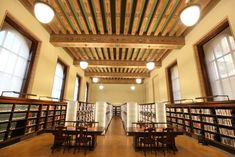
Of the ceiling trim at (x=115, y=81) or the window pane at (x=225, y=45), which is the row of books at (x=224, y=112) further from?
the ceiling trim at (x=115, y=81)

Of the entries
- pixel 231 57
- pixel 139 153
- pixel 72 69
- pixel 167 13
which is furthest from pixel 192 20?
pixel 72 69

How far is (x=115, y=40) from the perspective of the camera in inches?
211

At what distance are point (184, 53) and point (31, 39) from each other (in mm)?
6666

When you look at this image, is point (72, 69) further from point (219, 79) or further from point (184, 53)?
point (219, 79)

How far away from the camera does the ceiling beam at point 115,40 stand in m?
5.38

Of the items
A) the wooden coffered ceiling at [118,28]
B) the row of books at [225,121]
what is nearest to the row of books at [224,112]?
the row of books at [225,121]

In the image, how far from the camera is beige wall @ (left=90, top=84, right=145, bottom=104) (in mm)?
14734

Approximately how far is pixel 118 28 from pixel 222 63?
387cm

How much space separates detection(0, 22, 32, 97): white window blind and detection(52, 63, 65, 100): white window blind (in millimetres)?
2211

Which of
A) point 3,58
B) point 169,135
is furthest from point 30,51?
point 169,135

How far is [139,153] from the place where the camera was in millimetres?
3340

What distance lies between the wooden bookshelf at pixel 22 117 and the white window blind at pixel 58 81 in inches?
47.8

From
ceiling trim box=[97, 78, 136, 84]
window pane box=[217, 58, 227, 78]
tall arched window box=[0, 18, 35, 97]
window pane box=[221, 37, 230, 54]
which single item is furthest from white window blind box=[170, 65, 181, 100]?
tall arched window box=[0, 18, 35, 97]

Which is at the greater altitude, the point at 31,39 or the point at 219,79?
the point at 31,39
